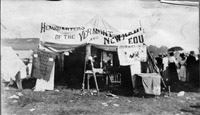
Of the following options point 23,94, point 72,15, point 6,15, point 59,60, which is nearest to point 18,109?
point 23,94

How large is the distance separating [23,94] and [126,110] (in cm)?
341

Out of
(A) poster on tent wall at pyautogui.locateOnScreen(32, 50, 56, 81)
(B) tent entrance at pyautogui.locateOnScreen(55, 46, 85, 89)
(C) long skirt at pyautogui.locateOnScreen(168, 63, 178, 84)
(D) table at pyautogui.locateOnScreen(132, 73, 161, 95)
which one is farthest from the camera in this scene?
(C) long skirt at pyautogui.locateOnScreen(168, 63, 178, 84)

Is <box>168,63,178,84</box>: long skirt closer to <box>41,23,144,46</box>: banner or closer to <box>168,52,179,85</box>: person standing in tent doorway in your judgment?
<box>168,52,179,85</box>: person standing in tent doorway

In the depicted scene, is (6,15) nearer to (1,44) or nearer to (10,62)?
(1,44)

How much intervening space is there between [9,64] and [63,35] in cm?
214

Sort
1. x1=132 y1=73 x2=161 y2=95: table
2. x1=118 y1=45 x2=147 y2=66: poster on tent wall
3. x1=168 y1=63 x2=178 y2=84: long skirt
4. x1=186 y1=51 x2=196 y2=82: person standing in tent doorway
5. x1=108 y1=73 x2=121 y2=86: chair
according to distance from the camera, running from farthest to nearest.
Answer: x1=168 y1=63 x2=178 y2=84: long skirt → x1=186 y1=51 x2=196 y2=82: person standing in tent doorway → x1=108 y1=73 x2=121 y2=86: chair → x1=118 y1=45 x2=147 y2=66: poster on tent wall → x1=132 y1=73 x2=161 y2=95: table

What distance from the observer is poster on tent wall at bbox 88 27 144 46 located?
27.1ft

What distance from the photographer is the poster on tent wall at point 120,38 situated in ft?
27.1

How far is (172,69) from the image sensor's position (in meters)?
10.3

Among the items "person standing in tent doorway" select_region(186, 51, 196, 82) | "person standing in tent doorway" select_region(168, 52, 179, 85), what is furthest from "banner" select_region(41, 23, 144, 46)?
"person standing in tent doorway" select_region(186, 51, 196, 82)

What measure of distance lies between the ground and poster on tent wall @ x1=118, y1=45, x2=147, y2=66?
120cm

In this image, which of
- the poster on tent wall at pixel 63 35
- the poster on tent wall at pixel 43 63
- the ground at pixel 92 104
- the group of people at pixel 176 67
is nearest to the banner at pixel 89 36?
the poster on tent wall at pixel 63 35

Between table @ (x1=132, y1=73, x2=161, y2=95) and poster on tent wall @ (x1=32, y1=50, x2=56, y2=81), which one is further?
poster on tent wall @ (x1=32, y1=50, x2=56, y2=81)

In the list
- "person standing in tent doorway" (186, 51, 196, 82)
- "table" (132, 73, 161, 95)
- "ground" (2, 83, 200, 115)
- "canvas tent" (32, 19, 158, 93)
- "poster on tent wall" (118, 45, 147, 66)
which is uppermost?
"canvas tent" (32, 19, 158, 93)
